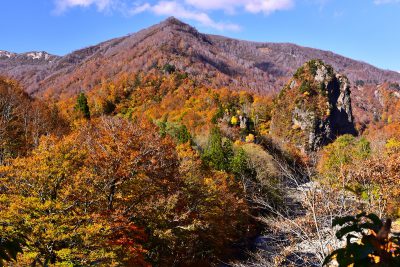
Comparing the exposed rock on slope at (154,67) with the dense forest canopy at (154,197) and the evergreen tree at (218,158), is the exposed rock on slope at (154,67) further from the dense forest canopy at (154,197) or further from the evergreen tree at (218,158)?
the evergreen tree at (218,158)

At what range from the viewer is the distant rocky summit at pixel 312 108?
7725cm

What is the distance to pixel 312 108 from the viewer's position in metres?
79.1

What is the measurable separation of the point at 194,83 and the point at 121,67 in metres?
38.0

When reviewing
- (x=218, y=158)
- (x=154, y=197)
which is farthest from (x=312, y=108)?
(x=154, y=197)

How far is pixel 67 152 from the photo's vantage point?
15.6 meters

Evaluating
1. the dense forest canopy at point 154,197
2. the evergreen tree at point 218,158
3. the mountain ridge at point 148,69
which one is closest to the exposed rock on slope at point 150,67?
the mountain ridge at point 148,69

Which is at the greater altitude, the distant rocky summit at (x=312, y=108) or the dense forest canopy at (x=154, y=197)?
the distant rocky summit at (x=312, y=108)

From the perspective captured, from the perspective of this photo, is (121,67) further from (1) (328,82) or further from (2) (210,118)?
(1) (328,82)

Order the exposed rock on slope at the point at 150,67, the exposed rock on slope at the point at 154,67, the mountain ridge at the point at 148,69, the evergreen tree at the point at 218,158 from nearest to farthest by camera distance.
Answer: the evergreen tree at the point at 218,158 < the mountain ridge at the point at 148,69 < the exposed rock on slope at the point at 154,67 < the exposed rock on slope at the point at 150,67

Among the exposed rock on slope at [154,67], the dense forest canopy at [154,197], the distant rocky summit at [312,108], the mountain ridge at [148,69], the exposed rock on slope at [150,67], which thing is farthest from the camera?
the exposed rock on slope at [150,67]

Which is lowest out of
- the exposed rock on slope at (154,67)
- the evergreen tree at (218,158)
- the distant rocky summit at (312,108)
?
the evergreen tree at (218,158)

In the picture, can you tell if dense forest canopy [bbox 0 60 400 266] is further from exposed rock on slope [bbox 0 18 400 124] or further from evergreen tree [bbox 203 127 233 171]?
exposed rock on slope [bbox 0 18 400 124]

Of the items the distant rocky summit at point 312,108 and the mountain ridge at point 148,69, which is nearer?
the distant rocky summit at point 312,108

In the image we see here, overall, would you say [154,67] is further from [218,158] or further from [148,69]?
[218,158]
